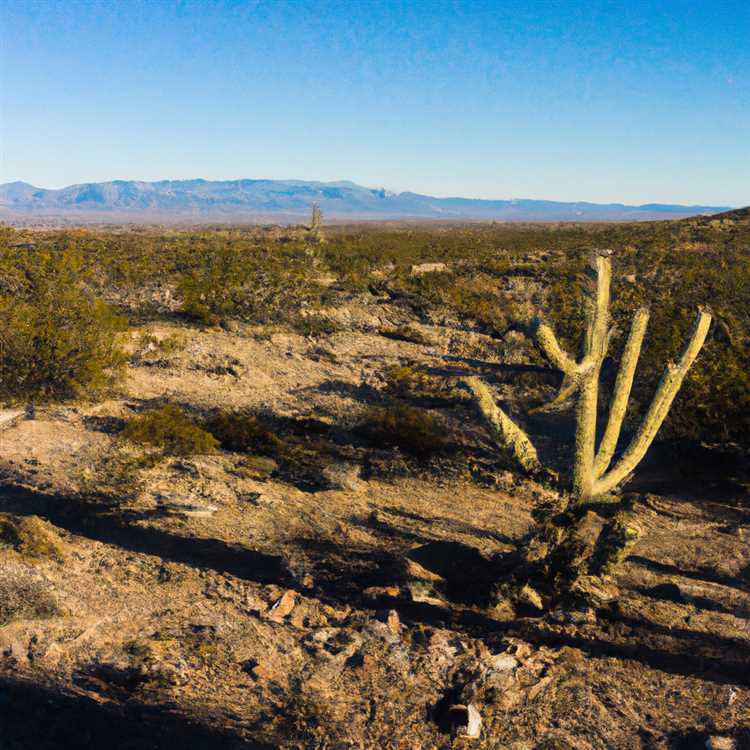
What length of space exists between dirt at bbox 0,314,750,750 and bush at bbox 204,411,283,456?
0.45 m

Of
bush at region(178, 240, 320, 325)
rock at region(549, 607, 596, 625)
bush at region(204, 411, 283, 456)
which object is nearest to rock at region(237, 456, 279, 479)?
bush at region(204, 411, 283, 456)

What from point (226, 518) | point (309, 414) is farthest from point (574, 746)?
point (309, 414)

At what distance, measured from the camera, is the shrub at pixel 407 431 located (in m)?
9.54

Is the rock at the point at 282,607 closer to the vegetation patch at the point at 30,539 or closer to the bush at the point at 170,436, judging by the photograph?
the vegetation patch at the point at 30,539

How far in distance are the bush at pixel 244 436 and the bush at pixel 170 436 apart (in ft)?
0.78

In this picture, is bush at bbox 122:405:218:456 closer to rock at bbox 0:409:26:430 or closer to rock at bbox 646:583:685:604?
rock at bbox 0:409:26:430

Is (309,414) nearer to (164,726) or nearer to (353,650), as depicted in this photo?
(353,650)

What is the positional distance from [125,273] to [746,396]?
59.9ft

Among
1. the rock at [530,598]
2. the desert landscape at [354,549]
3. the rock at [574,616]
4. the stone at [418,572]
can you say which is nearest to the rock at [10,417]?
the desert landscape at [354,549]

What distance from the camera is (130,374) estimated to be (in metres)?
12.3

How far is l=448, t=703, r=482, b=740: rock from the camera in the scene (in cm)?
446

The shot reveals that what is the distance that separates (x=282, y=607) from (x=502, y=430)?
3.23m

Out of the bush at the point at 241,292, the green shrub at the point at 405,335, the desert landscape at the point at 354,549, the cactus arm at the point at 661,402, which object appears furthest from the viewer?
the bush at the point at 241,292

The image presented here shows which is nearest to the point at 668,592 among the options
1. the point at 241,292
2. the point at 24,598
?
the point at 24,598
